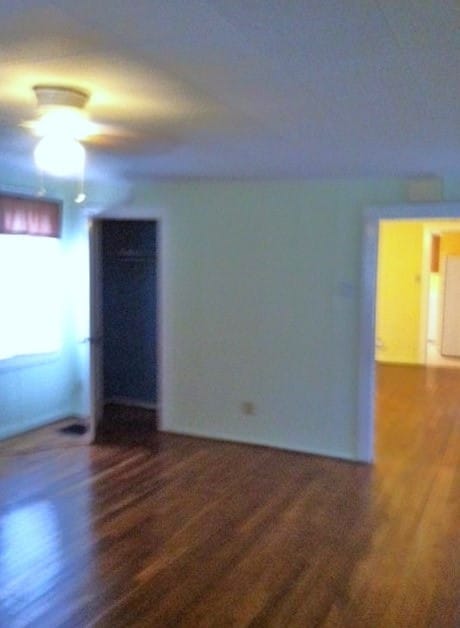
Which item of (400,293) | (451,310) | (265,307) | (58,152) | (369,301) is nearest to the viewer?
(58,152)

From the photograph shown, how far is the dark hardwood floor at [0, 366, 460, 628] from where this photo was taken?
2598 millimetres

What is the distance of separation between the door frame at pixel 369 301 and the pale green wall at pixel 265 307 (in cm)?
6

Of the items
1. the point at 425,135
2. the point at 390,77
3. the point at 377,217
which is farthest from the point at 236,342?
the point at 390,77

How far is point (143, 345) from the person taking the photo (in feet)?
20.8

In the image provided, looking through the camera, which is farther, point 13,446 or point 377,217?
point 13,446

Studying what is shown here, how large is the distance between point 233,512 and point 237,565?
24.9 inches

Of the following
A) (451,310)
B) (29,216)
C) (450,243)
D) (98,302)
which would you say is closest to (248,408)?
(98,302)

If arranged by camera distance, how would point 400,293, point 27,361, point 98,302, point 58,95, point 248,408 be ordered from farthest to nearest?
point 400,293 < point 98,302 < point 27,361 < point 248,408 < point 58,95

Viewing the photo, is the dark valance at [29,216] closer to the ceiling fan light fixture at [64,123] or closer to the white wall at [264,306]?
the white wall at [264,306]

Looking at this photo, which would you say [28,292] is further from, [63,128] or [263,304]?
[63,128]

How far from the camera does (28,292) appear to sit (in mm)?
5133

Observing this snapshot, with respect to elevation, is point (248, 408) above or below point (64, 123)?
below

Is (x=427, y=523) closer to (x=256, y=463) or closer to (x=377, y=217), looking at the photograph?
(x=256, y=463)

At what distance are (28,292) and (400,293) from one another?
5.51 m
